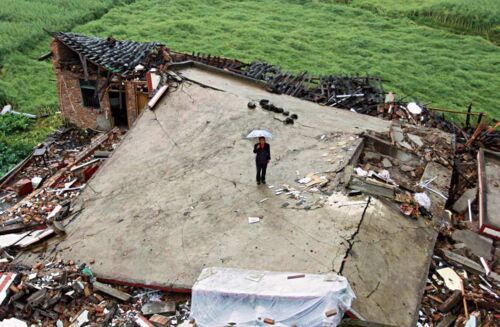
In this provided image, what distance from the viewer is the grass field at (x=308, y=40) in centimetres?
2405

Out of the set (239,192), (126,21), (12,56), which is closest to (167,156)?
(239,192)

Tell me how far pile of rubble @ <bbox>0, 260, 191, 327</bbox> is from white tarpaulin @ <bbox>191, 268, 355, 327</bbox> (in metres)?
0.59

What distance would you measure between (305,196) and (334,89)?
8724 millimetres

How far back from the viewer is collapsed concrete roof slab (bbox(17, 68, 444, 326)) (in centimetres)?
782

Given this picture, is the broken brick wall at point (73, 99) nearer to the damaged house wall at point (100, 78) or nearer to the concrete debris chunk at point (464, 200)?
the damaged house wall at point (100, 78)

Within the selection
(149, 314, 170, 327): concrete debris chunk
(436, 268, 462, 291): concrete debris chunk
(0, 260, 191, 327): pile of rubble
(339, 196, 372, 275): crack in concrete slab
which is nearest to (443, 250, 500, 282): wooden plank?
(436, 268, 462, 291): concrete debris chunk

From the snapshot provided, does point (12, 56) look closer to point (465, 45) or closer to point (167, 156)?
point (167, 156)

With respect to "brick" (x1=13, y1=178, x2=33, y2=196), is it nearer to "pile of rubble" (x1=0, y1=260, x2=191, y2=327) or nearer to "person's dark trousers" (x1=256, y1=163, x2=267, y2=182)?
"pile of rubble" (x1=0, y1=260, x2=191, y2=327)

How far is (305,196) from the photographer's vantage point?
947 cm

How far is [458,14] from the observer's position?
106 ft

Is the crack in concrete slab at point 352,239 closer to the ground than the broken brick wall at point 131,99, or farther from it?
farther from it

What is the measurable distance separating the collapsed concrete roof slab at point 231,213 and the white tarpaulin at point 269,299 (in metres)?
0.78

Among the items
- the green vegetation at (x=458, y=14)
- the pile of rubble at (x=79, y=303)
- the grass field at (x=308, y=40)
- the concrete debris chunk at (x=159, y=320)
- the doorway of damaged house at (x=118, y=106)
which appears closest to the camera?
the concrete debris chunk at (x=159, y=320)

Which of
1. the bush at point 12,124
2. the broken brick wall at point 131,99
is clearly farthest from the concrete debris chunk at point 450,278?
the bush at point 12,124
